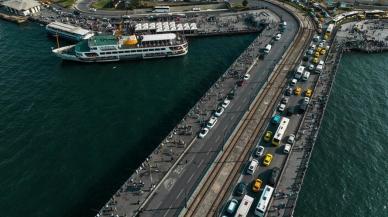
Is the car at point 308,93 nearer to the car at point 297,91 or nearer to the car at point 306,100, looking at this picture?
the car at point 297,91

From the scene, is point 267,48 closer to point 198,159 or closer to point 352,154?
point 352,154

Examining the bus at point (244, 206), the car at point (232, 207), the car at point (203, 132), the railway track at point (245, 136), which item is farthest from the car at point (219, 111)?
the car at point (232, 207)

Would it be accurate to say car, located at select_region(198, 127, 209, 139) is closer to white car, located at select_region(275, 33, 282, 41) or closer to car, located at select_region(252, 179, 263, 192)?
car, located at select_region(252, 179, 263, 192)

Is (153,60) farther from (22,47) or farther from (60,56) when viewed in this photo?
(22,47)

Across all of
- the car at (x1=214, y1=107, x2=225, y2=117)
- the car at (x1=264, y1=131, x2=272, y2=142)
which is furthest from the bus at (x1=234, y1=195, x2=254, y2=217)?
the car at (x1=214, y1=107, x2=225, y2=117)

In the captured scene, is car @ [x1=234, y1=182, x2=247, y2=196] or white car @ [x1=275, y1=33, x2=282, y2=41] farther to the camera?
white car @ [x1=275, y1=33, x2=282, y2=41]

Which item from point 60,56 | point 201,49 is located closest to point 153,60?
point 201,49

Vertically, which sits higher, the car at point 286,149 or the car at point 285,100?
the car at point 285,100
